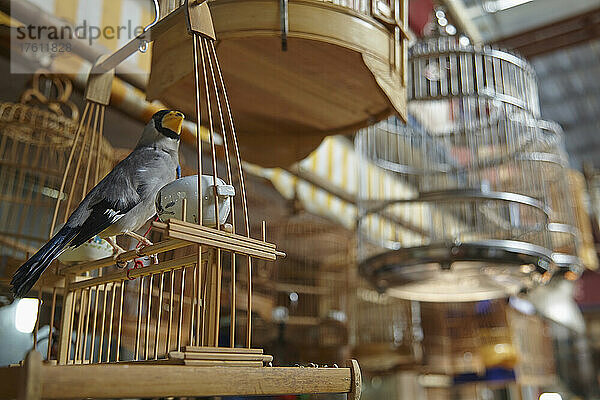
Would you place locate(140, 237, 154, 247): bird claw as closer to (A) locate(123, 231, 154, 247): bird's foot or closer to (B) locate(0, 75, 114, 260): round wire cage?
(A) locate(123, 231, 154, 247): bird's foot

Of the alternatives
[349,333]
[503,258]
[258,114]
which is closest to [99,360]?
[258,114]

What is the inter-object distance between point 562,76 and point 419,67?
546 cm

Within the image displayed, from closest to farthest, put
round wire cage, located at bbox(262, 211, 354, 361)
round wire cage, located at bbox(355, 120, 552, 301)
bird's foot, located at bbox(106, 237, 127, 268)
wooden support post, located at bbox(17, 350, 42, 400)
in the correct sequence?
1. wooden support post, located at bbox(17, 350, 42, 400)
2. bird's foot, located at bbox(106, 237, 127, 268)
3. round wire cage, located at bbox(355, 120, 552, 301)
4. round wire cage, located at bbox(262, 211, 354, 361)

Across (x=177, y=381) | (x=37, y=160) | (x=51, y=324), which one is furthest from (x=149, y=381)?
(x=37, y=160)

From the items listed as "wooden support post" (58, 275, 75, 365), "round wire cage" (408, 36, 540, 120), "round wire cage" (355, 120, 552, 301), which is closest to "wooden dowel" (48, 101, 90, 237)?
"wooden support post" (58, 275, 75, 365)

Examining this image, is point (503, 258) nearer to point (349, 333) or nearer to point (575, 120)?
point (349, 333)

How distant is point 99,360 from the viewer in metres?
0.95

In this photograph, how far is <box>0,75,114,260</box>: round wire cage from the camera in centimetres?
106

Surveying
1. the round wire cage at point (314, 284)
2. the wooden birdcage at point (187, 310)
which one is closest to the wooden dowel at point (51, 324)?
the wooden birdcage at point (187, 310)

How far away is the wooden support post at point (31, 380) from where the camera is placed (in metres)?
0.52

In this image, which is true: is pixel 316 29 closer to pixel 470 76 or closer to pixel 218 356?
pixel 218 356

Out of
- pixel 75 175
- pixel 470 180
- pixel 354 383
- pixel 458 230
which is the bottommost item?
pixel 354 383

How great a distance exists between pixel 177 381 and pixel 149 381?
0.11 ft

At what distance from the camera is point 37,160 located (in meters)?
1.24
